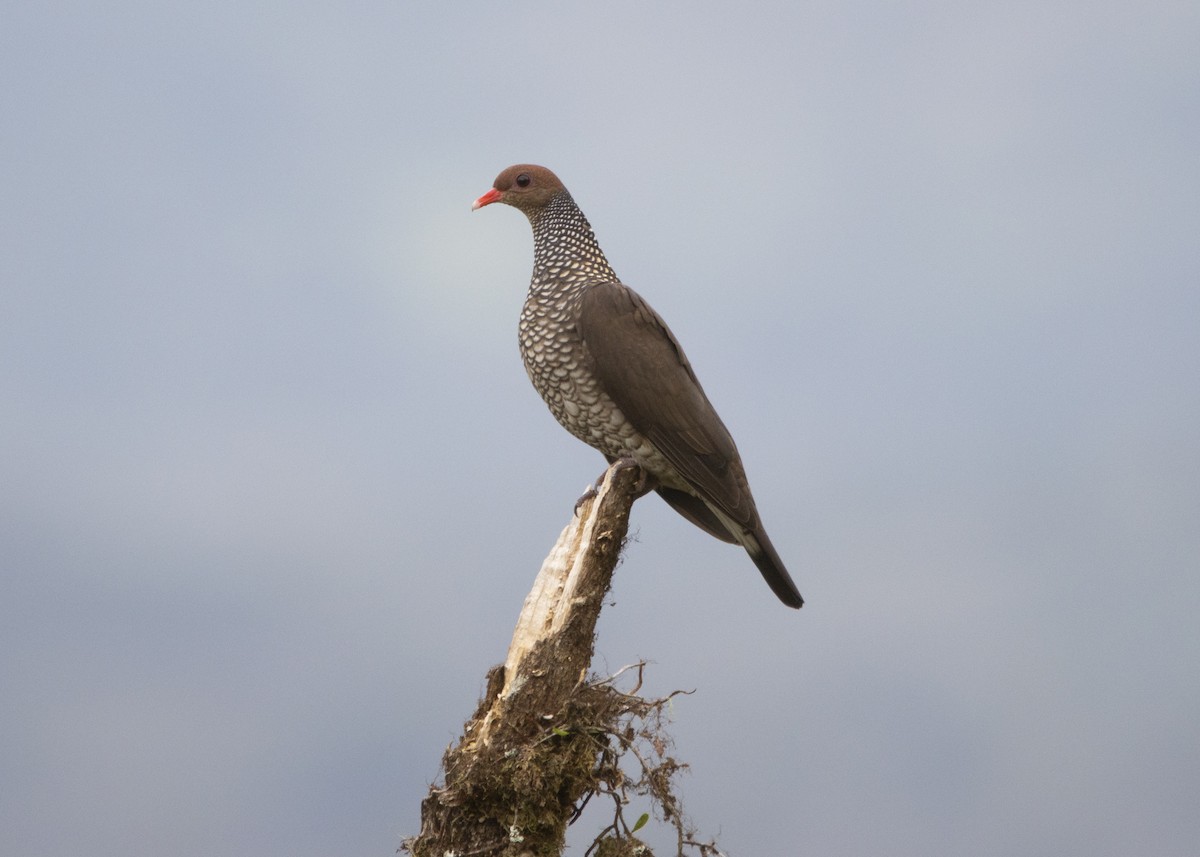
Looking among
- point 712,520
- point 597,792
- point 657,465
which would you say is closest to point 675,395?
point 657,465

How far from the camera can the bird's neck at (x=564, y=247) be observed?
510 centimetres

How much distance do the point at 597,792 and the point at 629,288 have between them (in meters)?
2.08

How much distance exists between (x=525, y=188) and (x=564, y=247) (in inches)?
13.3

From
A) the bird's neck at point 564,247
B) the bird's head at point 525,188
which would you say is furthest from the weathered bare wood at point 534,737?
the bird's head at point 525,188

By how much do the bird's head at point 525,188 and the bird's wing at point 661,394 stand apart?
624mm

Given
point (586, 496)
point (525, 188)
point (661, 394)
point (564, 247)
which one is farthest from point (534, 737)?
point (525, 188)

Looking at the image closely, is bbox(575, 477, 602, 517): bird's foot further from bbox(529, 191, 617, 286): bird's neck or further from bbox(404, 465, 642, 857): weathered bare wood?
bbox(529, 191, 617, 286): bird's neck

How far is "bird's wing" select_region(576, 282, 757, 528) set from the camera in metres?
4.73

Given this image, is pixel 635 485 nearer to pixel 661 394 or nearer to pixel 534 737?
pixel 661 394

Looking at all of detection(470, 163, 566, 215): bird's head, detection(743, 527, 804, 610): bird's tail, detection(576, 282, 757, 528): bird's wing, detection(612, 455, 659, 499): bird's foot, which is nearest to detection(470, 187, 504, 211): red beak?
detection(470, 163, 566, 215): bird's head

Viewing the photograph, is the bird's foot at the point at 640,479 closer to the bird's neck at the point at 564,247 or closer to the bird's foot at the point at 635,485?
the bird's foot at the point at 635,485

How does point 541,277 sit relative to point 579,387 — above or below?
above

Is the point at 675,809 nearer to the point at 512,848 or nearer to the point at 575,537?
the point at 512,848

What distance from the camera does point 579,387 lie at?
189 inches
